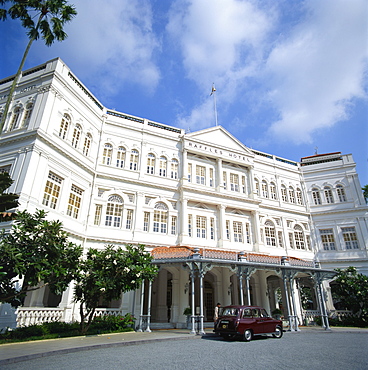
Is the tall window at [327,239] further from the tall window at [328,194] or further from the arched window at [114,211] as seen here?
the arched window at [114,211]

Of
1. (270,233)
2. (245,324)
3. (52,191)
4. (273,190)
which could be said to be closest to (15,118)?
(52,191)

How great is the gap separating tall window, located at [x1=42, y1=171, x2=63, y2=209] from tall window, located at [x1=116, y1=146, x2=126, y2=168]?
521 centimetres

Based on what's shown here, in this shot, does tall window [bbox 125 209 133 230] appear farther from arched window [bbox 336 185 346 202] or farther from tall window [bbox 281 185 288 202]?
arched window [bbox 336 185 346 202]

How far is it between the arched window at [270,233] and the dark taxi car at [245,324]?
496 inches

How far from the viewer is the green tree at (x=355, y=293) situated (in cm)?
2020

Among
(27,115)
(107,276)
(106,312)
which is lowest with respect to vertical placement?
(106,312)

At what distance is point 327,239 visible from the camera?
27.1 metres

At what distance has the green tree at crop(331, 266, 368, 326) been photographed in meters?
20.2

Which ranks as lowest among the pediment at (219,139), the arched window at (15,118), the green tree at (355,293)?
the green tree at (355,293)

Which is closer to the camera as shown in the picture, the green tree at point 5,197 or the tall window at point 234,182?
the green tree at point 5,197

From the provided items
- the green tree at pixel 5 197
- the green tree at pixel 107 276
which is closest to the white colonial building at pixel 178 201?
the green tree at pixel 107 276

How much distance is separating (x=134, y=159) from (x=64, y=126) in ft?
19.3

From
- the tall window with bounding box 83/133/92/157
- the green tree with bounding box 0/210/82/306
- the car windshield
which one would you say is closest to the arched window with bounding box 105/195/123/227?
the tall window with bounding box 83/133/92/157

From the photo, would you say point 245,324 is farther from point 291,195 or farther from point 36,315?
point 291,195
